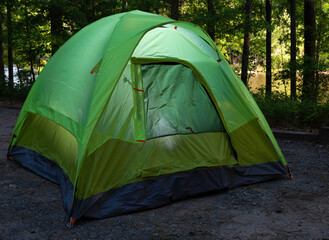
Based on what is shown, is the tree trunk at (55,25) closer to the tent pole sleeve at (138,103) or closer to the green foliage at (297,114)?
the green foliage at (297,114)

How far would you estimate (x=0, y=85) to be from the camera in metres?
13.0

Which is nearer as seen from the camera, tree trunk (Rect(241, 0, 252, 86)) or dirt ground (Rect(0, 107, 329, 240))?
dirt ground (Rect(0, 107, 329, 240))

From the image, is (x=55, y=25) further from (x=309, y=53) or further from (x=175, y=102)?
(x=175, y=102)

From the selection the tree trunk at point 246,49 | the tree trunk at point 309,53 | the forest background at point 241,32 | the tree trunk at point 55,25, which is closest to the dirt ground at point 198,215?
the forest background at point 241,32

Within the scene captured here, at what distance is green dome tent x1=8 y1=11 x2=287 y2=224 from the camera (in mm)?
3889

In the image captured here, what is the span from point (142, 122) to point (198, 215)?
4.29 feet

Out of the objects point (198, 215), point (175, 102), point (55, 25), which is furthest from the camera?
point (55, 25)

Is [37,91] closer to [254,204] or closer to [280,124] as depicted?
[254,204]

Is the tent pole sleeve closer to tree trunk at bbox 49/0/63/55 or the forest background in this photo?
the forest background

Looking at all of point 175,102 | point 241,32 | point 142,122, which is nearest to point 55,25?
point 241,32

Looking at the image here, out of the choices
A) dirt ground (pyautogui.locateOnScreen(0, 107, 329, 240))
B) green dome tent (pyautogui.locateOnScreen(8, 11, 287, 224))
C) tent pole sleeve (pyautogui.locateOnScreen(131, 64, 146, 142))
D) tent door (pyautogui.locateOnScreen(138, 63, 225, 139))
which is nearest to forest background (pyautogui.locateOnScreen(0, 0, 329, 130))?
dirt ground (pyautogui.locateOnScreen(0, 107, 329, 240))

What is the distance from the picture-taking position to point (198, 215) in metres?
3.78

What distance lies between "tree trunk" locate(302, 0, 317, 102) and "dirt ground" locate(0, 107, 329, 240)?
175 inches

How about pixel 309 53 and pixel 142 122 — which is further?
pixel 309 53
